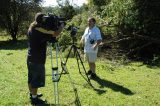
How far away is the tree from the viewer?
32719 mm

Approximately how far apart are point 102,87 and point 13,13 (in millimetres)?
24460

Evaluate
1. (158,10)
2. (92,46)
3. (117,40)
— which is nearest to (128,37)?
(117,40)

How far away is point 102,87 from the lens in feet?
35.5

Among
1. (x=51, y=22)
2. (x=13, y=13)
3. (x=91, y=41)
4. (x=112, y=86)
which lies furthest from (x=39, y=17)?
(x=13, y=13)

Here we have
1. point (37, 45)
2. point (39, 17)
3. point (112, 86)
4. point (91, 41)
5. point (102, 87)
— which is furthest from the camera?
point (91, 41)

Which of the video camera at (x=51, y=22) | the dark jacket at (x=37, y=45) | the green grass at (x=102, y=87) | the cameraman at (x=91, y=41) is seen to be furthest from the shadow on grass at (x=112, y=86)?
the video camera at (x=51, y=22)

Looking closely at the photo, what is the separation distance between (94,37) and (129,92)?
232cm

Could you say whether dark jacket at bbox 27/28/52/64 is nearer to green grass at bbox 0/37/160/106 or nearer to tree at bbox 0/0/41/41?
green grass at bbox 0/37/160/106

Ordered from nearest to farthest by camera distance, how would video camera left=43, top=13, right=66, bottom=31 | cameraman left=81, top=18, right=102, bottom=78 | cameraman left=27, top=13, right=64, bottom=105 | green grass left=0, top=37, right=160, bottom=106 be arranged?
video camera left=43, top=13, right=66, bottom=31 < cameraman left=27, top=13, right=64, bottom=105 < green grass left=0, top=37, right=160, bottom=106 < cameraman left=81, top=18, right=102, bottom=78

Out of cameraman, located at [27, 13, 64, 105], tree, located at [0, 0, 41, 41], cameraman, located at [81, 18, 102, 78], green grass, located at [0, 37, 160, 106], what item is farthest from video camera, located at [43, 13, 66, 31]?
tree, located at [0, 0, 41, 41]

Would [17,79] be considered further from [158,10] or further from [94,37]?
[158,10]

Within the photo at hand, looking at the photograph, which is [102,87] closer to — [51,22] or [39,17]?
[51,22]

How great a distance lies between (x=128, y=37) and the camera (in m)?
16.4

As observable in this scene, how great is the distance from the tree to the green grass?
1900cm
